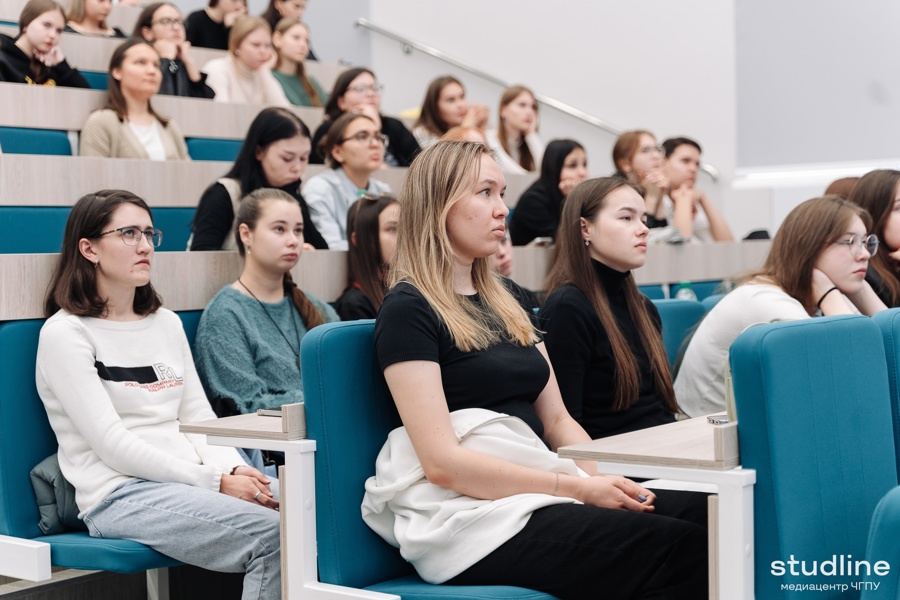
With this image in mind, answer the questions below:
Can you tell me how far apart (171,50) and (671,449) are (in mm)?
3316

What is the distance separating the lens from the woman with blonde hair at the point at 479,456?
157cm

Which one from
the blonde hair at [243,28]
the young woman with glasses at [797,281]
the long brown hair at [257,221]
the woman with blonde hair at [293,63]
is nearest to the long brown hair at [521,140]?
the woman with blonde hair at [293,63]

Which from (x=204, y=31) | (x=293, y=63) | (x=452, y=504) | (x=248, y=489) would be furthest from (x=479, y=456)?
(x=204, y=31)

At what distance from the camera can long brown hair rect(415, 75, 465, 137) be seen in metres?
4.73

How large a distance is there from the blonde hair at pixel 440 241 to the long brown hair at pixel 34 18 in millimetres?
2495

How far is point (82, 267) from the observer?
2.08 m

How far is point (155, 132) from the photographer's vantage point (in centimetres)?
380

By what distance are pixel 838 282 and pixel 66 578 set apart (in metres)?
1.71

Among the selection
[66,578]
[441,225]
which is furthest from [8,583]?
[441,225]

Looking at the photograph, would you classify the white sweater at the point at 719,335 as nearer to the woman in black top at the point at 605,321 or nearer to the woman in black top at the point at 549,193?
the woman in black top at the point at 605,321

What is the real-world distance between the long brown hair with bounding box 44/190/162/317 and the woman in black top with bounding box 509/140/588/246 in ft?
6.60

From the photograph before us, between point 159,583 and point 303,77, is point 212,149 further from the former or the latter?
point 159,583

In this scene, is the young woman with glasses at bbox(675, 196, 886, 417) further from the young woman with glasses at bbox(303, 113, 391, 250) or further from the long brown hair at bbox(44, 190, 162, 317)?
the young woman with glasses at bbox(303, 113, 391, 250)

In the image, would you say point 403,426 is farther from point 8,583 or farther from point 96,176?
point 96,176
